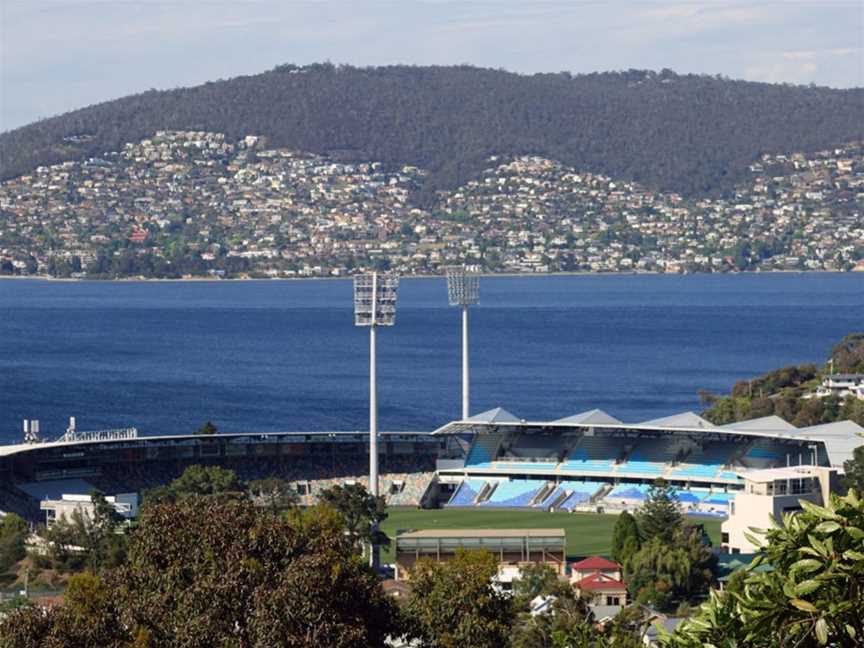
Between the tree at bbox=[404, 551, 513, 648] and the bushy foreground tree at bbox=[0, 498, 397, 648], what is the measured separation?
2.01 metres

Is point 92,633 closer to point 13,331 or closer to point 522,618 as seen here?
point 522,618

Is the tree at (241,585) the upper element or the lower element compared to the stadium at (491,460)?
upper

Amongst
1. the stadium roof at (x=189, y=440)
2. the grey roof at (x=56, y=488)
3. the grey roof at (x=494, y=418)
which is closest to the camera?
the grey roof at (x=56, y=488)

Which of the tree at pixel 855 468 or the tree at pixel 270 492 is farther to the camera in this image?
the tree at pixel 855 468

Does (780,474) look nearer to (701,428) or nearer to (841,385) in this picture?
(701,428)

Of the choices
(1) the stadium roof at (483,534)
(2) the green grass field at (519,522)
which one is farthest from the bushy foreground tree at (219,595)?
(2) the green grass field at (519,522)

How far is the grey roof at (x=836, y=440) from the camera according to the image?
171 feet

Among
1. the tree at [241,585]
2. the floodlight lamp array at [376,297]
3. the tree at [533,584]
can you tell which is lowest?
the tree at [533,584]

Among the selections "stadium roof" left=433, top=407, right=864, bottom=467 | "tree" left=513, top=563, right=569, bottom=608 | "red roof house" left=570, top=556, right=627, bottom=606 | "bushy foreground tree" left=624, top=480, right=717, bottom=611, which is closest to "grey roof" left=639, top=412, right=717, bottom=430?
"stadium roof" left=433, top=407, right=864, bottom=467

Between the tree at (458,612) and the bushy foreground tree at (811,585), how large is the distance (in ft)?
45.1

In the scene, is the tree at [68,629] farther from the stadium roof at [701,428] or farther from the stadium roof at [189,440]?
the stadium roof at [701,428]

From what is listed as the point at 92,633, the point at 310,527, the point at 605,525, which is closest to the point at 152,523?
the point at 92,633

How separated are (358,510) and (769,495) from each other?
9.45 m

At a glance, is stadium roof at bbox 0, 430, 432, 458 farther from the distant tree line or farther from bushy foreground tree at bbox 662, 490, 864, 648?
bushy foreground tree at bbox 662, 490, 864, 648
